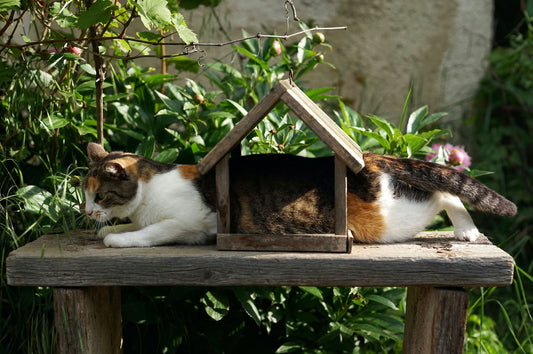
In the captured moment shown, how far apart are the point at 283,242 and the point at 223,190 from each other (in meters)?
0.24

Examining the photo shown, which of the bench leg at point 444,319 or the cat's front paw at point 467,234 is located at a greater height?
the cat's front paw at point 467,234

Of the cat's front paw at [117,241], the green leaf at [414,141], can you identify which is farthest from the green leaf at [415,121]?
the cat's front paw at [117,241]

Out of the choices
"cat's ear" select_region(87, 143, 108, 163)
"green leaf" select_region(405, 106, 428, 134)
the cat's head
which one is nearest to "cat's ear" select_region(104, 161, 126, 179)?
the cat's head

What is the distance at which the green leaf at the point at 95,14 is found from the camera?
5.95 feet

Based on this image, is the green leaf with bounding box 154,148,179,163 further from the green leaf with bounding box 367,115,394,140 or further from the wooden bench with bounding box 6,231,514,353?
the green leaf with bounding box 367,115,394,140

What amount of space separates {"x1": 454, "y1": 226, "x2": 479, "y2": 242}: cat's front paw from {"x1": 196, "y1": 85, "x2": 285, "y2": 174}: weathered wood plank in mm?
776

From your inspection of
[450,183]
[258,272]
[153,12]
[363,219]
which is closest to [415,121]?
[450,183]

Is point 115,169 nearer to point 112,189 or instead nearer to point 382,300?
point 112,189

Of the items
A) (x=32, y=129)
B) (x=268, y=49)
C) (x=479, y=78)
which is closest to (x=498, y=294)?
(x=479, y=78)

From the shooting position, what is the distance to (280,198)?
1803 mm

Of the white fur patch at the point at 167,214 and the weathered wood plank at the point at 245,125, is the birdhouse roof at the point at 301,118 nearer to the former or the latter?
the weathered wood plank at the point at 245,125

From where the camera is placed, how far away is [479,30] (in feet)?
12.9

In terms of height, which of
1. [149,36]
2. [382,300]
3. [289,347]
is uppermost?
[149,36]

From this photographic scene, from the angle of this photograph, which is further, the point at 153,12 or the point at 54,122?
the point at 54,122
